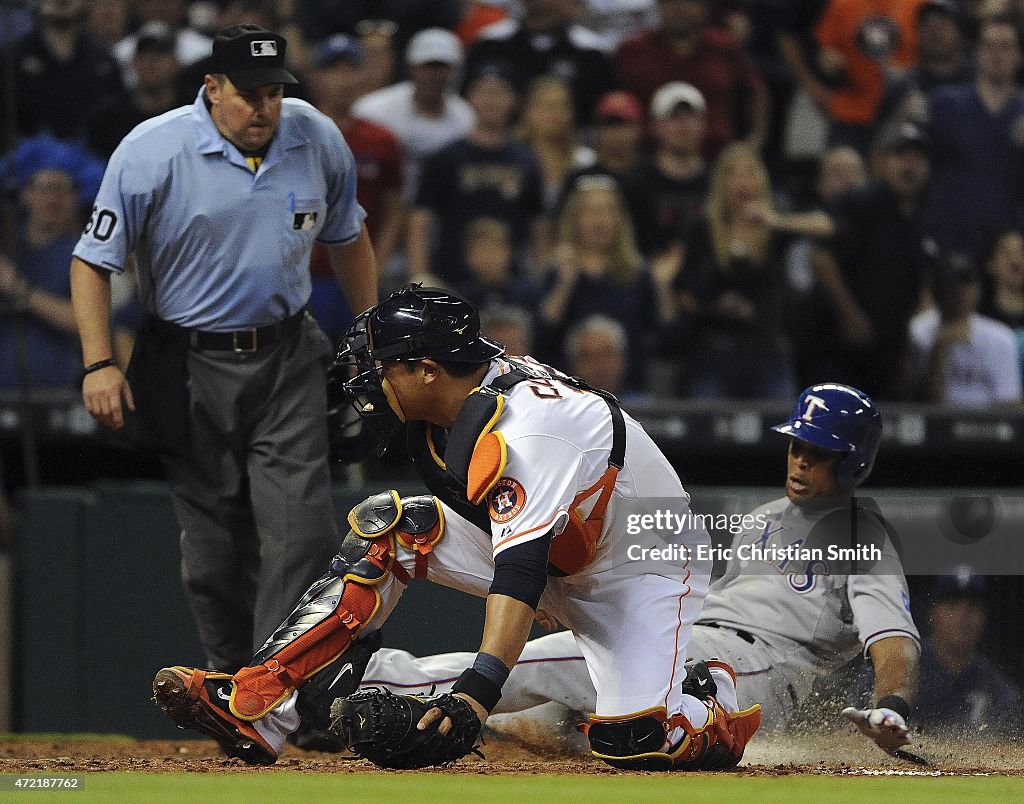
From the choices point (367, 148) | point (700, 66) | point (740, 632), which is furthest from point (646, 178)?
point (740, 632)

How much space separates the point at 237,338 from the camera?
4797mm

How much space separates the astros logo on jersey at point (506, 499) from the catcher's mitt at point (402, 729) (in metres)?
0.44

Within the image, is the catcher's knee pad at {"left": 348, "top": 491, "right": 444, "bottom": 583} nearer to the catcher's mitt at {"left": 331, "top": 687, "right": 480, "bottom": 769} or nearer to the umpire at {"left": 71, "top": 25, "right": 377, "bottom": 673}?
the umpire at {"left": 71, "top": 25, "right": 377, "bottom": 673}

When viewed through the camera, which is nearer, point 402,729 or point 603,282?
point 402,729

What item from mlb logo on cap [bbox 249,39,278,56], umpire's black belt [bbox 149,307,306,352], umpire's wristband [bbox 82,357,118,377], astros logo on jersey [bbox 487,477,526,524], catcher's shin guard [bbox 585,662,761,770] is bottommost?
catcher's shin guard [bbox 585,662,761,770]

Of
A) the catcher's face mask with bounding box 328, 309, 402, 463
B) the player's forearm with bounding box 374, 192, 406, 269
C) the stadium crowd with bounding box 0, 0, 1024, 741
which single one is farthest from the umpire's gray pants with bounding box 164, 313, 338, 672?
the player's forearm with bounding box 374, 192, 406, 269

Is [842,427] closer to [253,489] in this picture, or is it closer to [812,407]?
[812,407]

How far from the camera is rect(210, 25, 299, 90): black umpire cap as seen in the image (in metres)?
4.59

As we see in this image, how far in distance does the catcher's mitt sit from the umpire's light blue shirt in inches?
60.1

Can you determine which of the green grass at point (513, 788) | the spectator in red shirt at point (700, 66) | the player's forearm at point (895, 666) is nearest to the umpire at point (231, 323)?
the green grass at point (513, 788)

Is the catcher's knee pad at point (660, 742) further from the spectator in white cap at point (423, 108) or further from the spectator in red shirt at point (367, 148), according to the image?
the spectator in white cap at point (423, 108)

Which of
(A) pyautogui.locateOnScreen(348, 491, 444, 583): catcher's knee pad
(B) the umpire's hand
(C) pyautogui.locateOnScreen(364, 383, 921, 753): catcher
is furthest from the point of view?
(B) the umpire's hand

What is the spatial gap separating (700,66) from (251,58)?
14.3 ft

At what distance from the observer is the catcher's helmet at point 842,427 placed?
4496 millimetres
